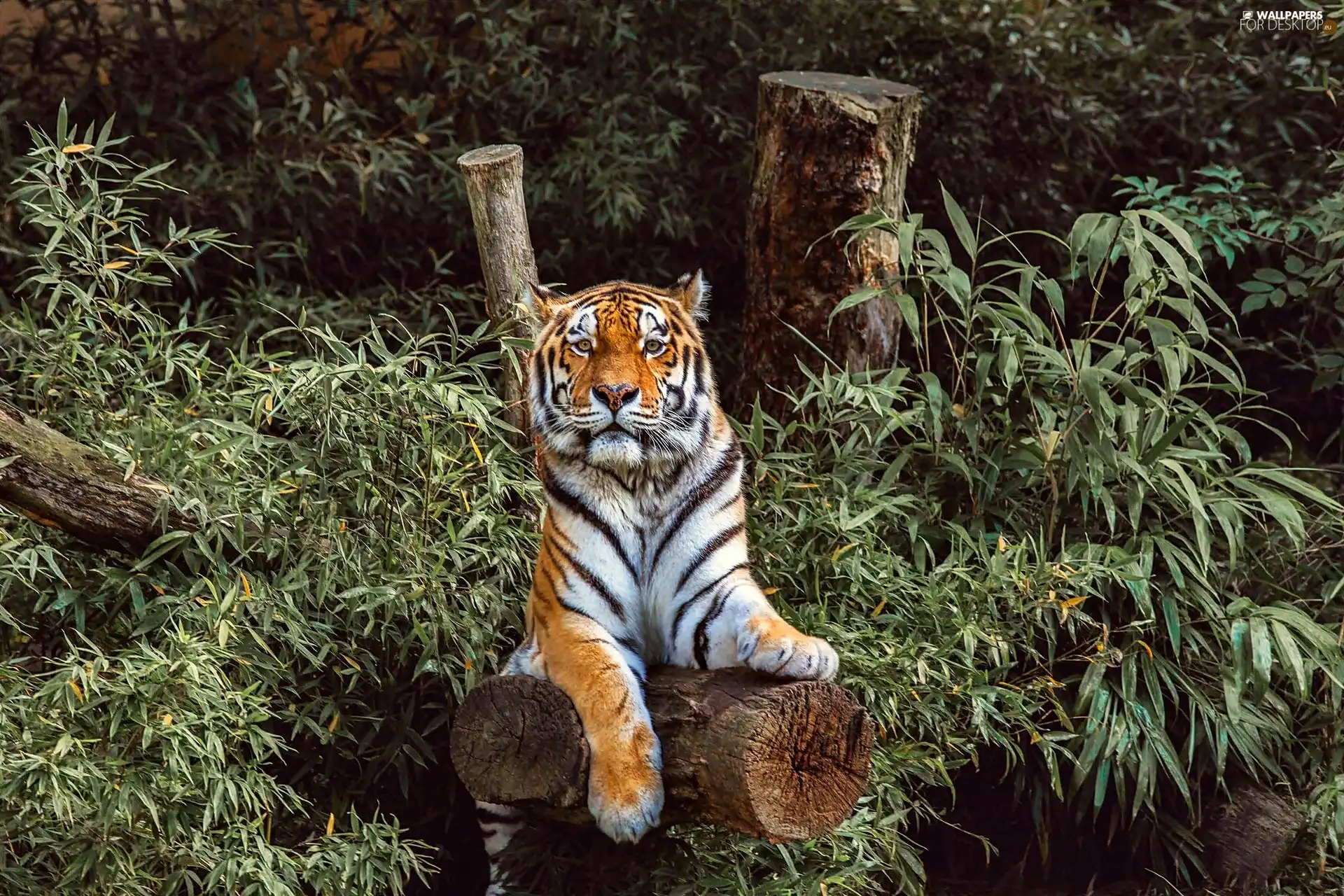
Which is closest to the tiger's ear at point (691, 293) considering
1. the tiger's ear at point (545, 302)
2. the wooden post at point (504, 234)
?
the tiger's ear at point (545, 302)

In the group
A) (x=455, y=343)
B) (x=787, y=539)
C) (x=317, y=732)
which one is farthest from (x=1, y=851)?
(x=787, y=539)

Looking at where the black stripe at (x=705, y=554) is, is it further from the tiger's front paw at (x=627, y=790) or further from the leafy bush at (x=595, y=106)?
the leafy bush at (x=595, y=106)

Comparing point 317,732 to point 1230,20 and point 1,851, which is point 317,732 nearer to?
point 1,851

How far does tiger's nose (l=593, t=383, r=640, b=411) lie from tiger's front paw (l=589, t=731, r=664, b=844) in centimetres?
62

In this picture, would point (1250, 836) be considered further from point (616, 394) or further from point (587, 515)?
point (616, 394)

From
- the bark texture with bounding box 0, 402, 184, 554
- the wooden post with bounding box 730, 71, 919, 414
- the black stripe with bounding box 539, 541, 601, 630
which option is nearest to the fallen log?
the bark texture with bounding box 0, 402, 184, 554

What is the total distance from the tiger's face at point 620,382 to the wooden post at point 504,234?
2.60ft

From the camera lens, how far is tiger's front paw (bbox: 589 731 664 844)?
248cm

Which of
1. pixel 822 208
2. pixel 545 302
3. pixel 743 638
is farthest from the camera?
pixel 822 208

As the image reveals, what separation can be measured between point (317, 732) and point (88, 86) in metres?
2.67

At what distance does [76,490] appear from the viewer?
3.05m

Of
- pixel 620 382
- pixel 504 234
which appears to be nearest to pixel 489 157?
pixel 504 234

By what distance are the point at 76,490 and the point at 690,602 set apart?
1.37m

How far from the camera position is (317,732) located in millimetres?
3146
